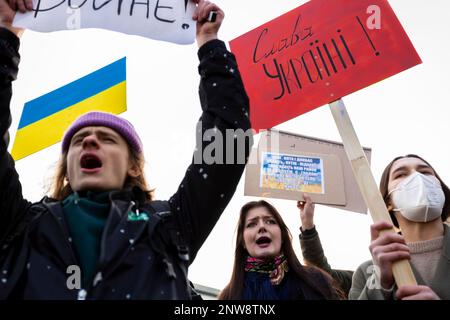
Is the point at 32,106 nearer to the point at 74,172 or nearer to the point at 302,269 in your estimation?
the point at 74,172

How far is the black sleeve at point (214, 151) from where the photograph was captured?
1570 mm

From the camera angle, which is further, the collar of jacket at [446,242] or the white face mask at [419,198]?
the white face mask at [419,198]

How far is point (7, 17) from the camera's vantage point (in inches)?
72.2

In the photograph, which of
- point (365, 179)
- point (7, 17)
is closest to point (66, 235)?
point (7, 17)

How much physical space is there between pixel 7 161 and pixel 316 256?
79.5 inches

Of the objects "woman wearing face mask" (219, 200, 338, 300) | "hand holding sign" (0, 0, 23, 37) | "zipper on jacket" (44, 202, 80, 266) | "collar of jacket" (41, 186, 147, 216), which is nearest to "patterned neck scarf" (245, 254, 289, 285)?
"woman wearing face mask" (219, 200, 338, 300)

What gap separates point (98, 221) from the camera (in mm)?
1428

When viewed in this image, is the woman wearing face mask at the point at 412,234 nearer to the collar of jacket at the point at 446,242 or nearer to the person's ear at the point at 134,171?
the collar of jacket at the point at 446,242

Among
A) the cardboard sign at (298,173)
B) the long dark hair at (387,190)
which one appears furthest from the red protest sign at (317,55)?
the cardboard sign at (298,173)

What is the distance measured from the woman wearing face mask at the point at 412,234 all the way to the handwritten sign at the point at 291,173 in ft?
2.10

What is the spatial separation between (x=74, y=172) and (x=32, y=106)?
5.73 ft

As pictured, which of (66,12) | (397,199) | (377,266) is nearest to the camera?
(377,266)

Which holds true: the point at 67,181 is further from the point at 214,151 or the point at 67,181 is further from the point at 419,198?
the point at 419,198
